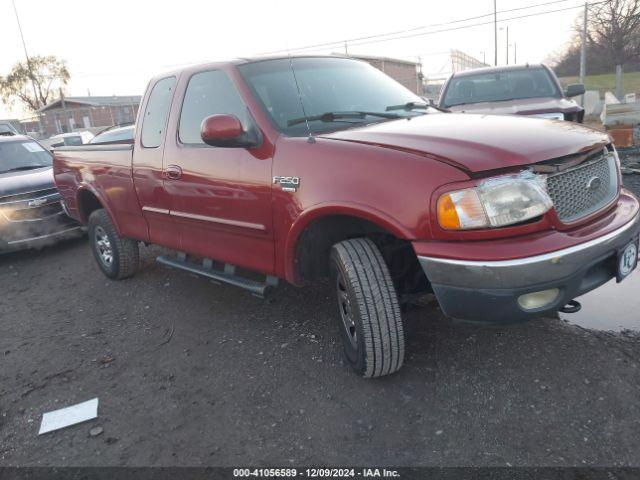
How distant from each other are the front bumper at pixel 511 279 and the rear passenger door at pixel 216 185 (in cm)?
123

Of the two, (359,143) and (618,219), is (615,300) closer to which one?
(618,219)

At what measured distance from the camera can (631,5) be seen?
28391 millimetres

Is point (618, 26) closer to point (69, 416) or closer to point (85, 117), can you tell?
point (69, 416)

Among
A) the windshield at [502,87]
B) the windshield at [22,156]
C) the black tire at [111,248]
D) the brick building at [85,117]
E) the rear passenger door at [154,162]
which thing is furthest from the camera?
the brick building at [85,117]

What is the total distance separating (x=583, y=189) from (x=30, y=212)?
21.5 feet

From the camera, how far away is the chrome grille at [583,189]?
2.53 metres

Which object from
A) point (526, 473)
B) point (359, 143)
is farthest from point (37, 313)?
point (526, 473)

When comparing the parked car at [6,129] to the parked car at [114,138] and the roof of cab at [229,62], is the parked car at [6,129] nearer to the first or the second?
the parked car at [114,138]

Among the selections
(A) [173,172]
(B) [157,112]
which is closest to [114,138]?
(B) [157,112]

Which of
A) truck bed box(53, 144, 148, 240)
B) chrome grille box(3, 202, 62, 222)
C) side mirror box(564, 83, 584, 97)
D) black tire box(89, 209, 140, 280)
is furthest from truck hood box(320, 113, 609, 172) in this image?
chrome grille box(3, 202, 62, 222)

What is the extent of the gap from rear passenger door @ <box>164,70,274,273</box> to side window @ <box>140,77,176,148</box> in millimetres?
175

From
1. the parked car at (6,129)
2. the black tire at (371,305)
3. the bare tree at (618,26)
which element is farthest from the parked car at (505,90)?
the bare tree at (618,26)

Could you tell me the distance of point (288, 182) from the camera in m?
3.04

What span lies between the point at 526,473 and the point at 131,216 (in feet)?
12.3
